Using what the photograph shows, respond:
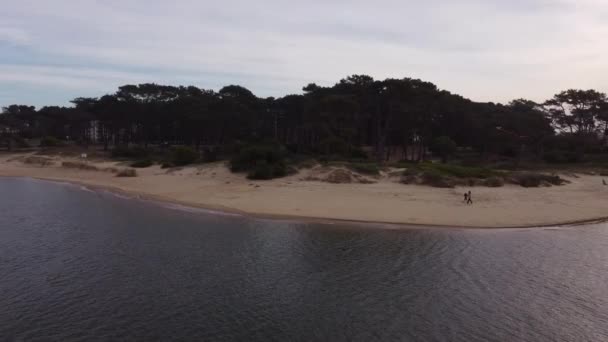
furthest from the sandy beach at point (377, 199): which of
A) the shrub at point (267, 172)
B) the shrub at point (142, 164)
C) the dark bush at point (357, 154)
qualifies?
the dark bush at point (357, 154)

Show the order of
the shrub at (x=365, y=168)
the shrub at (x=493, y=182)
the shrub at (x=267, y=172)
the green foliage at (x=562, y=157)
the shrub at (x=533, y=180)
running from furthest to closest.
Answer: the green foliage at (x=562, y=157) < the shrub at (x=267, y=172) < the shrub at (x=365, y=168) < the shrub at (x=533, y=180) < the shrub at (x=493, y=182)

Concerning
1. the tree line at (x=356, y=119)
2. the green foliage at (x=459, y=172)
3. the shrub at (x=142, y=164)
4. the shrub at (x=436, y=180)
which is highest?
the tree line at (x=356, y=119)

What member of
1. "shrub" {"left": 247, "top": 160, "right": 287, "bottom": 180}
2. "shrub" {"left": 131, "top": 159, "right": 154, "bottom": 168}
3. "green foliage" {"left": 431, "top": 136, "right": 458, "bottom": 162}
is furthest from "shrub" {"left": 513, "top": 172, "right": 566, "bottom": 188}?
"shrub" {"left": 131, "top": 159, "right": 154, "bottom": 168}

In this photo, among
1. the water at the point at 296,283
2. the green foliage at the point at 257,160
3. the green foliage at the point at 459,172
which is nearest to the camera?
the water at the point at 296,283

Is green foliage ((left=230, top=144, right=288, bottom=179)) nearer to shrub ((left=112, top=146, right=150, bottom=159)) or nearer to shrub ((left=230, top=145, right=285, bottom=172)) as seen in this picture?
shrub ((left=230, top=145, right=285, bottom=172))

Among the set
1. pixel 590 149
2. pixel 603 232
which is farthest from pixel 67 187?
pixel 590 149

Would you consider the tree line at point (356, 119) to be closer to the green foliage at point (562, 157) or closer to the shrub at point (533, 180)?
the green foliage at point (562, 157)
